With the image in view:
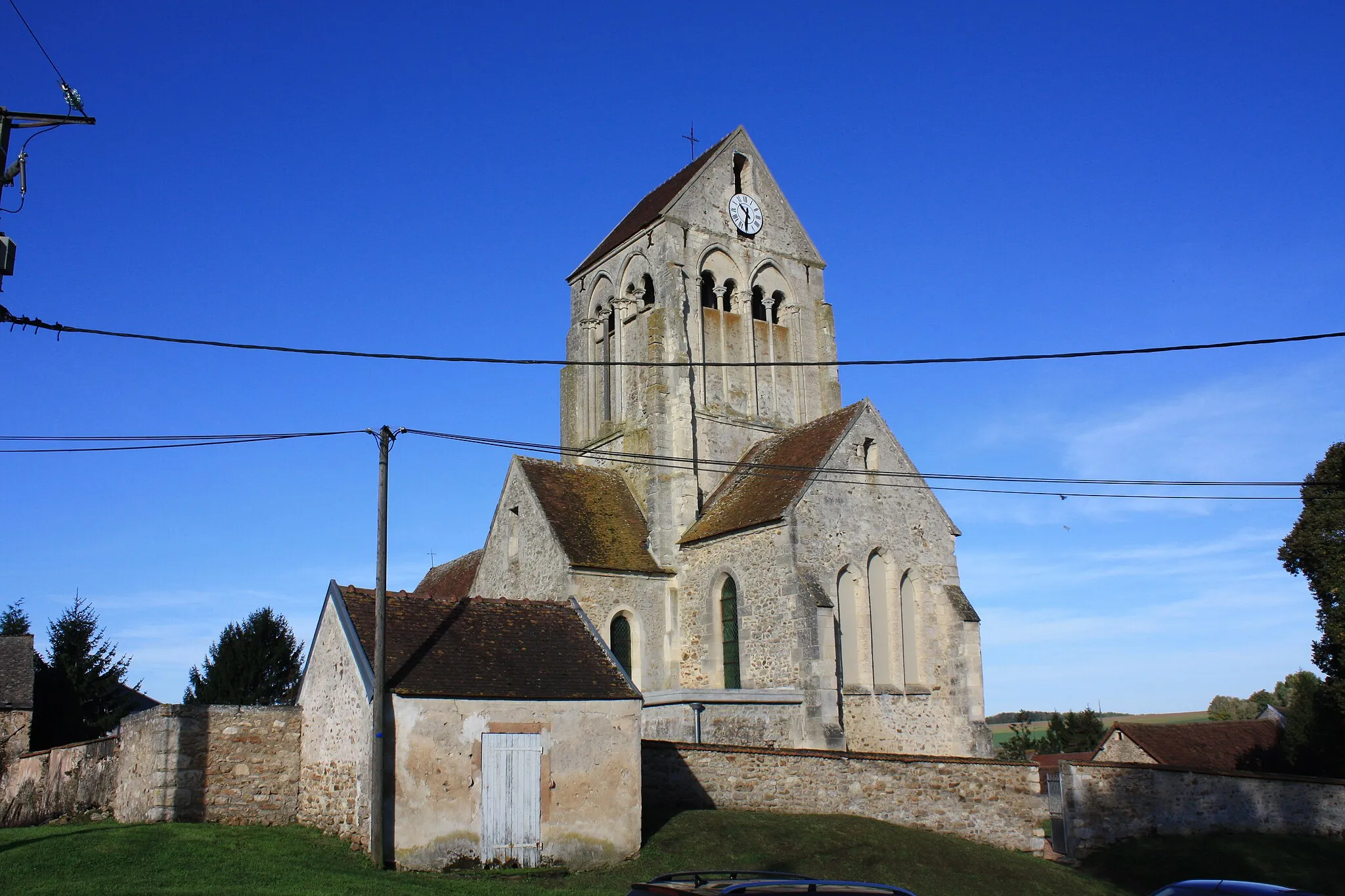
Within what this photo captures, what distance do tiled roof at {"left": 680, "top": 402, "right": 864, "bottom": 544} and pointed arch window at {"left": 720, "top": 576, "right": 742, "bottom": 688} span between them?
4.53 ft

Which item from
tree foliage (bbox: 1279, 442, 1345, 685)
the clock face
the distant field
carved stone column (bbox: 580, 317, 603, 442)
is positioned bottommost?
the distant field

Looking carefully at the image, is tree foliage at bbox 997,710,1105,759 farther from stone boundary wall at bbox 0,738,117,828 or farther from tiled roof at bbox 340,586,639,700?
stone boundary wall at bbox 0,738,117,828

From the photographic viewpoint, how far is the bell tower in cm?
2869

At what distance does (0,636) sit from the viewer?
32312mm

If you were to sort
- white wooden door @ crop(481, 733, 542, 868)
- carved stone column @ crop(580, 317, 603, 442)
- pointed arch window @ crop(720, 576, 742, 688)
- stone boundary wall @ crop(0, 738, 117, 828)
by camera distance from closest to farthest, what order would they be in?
white wooden door @ crop(481, 733, 542, 868), stone boundary wall @ crop(0, 738, 117, 828), pointed arch window @ crop(720, 576, 742, 688), carved stone column @ crop(580, 317, 603, 442)

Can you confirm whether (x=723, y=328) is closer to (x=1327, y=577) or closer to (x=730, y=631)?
(x=730, y=631)

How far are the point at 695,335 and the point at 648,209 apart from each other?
545cm

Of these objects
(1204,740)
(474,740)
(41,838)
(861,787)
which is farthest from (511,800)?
(1204,740)

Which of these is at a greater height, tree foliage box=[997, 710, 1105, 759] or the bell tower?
the bell tower

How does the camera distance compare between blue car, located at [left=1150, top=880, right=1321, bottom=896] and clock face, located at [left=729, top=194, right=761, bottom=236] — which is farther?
clock face, located at [left=729, top=194, right=761, bottom=236]

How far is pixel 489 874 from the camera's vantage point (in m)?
15.2

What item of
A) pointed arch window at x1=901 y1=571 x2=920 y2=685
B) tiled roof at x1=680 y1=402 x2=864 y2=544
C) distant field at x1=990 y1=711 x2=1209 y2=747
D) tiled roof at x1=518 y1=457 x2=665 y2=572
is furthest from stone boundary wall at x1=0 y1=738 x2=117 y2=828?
distant field at x1=990 y1=711 x2=1209 y2=747

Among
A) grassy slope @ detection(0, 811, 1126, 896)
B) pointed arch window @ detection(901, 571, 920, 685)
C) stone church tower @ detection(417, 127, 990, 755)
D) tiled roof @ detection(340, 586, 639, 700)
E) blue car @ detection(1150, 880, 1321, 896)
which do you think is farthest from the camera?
pointed arch window @ detection(901, 571, 920, 685)

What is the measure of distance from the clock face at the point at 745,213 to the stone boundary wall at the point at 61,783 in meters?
21.1
